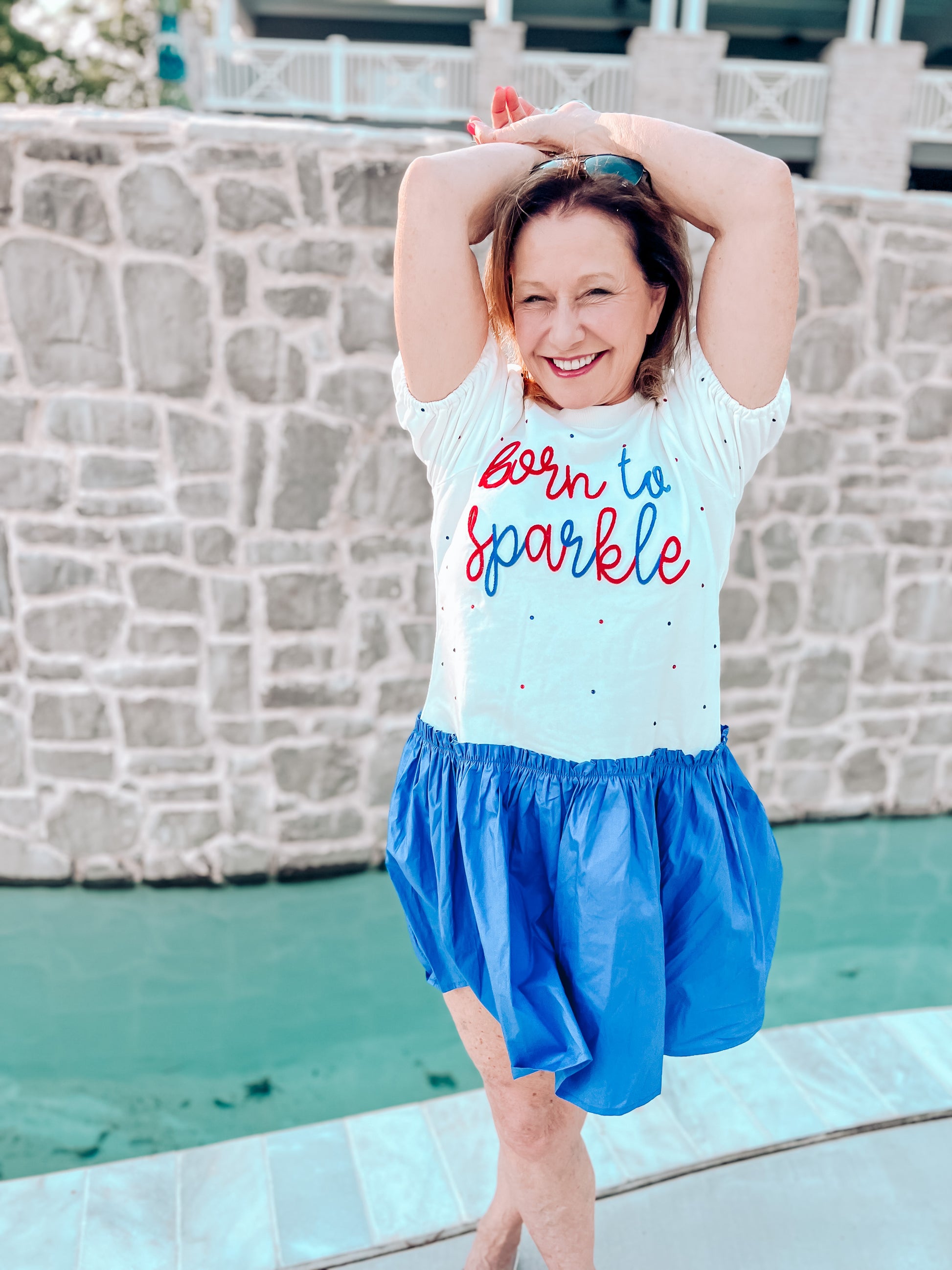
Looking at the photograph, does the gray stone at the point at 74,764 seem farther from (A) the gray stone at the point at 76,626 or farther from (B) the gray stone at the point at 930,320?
(B) the gray stone at the point at 930,320

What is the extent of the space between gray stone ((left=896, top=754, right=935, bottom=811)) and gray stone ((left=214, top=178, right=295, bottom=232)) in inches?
124

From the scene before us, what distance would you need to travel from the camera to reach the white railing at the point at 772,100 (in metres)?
9.39

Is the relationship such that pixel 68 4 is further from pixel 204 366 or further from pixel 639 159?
pixel 639 159

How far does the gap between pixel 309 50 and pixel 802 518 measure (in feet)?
24.6

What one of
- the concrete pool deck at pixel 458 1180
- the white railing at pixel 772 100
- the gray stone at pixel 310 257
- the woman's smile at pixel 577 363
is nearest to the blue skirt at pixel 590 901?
the woman's smile at pixel 577 363

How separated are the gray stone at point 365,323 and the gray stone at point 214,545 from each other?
720 millimetres

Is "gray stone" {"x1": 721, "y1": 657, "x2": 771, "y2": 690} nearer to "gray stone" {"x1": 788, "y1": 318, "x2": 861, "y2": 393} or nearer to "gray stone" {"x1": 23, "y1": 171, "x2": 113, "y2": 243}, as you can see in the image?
"gray stone" {"x1": 788, "y1": 318, "x2": 861, "y2": 393}

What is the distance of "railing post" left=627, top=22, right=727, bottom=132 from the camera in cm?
933

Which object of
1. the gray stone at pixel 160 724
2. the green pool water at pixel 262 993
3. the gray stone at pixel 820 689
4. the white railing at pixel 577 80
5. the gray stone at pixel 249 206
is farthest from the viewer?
the white railing at pixel 577 80

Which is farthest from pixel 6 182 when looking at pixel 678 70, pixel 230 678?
pixel 678 70

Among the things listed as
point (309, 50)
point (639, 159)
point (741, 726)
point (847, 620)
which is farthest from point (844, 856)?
point (309, 50)

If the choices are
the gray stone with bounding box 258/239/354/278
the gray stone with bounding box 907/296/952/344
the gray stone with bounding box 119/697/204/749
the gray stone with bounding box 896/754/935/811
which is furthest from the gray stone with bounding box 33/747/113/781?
the gray stone with bounding box 907/296/952/344

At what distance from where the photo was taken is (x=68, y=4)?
50.2 ft

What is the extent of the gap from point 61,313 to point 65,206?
309mm
